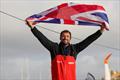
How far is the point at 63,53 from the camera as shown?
855 cm

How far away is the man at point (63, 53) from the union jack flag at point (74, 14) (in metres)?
1.01

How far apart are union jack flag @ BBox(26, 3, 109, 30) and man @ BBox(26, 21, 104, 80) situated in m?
1.01

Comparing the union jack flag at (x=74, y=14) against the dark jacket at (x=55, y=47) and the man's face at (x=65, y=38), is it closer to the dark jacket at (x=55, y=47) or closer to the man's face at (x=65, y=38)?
the dark jacket at (x=55, y=47)

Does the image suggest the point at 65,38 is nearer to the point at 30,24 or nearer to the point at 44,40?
the point at 44,40

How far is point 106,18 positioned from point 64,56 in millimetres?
1447

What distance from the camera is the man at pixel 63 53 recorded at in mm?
8422

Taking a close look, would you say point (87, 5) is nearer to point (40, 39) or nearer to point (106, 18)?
point (106, 18)

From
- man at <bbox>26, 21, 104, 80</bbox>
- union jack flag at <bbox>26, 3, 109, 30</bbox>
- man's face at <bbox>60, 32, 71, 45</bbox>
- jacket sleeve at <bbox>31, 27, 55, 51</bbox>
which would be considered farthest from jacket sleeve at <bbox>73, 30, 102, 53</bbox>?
union jack flag at <bbox>26, 3, 109, 30</bbox>

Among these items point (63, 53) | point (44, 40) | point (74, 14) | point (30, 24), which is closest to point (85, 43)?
point (63, 53)

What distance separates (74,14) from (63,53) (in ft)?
5.42

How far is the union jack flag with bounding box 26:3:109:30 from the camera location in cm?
972

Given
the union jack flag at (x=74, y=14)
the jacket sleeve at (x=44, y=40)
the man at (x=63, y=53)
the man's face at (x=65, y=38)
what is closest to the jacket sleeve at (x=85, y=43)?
the man at (x=63, y=53)

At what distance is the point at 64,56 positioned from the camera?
854 centimetres

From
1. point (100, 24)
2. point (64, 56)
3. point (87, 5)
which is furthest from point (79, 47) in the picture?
point (87, 5)
